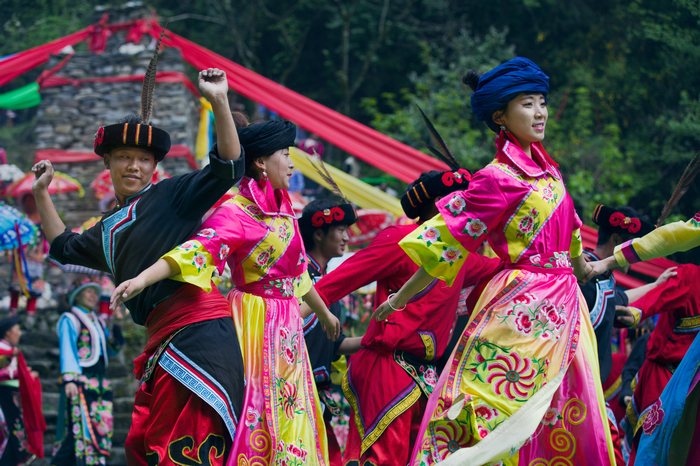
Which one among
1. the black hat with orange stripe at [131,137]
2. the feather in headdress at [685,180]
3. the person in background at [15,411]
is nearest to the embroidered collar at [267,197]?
the black hat with orange stripe at [131,137]

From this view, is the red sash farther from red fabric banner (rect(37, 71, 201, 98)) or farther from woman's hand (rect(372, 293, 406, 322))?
red fabric banner (rect(37, 71, 201, 98))

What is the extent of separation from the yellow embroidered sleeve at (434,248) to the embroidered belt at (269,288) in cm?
81

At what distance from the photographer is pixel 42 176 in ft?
10.2

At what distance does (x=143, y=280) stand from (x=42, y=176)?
1.01 metres

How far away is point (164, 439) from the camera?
8.57ft

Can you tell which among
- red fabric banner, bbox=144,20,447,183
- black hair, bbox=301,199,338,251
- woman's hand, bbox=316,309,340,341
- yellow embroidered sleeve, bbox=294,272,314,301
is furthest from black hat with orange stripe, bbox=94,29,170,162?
red fabric banner, bbox=144,20,447,183

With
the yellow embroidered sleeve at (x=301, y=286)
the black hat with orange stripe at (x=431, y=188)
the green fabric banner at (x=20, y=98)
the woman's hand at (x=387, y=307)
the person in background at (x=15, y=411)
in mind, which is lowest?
the person in background at (x=15, y=411)

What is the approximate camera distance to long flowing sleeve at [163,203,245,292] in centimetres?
263

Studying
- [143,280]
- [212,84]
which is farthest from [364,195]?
[143,280]

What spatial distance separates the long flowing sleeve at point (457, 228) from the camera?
8.52 feet

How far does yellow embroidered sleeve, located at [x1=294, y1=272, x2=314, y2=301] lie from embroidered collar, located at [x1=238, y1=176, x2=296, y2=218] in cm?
30

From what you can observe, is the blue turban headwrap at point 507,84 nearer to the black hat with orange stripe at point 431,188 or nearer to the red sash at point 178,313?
the black hat with orange stripe at point 431,188

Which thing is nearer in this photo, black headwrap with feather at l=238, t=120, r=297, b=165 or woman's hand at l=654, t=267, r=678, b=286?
black headwrap with feather at l=238, t=120, r=297, b=165

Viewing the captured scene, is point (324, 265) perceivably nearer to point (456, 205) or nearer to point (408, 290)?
point (408, 290)
